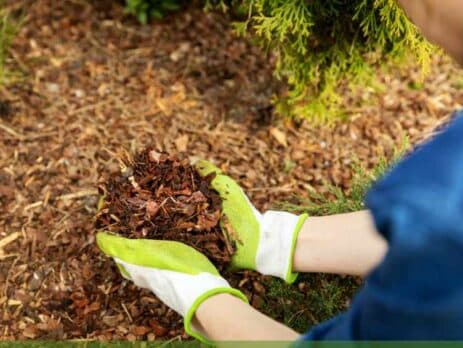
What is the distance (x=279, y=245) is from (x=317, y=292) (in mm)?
247

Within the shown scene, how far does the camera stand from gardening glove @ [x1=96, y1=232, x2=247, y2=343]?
173 centimetres

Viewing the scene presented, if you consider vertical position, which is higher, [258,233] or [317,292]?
[258,233]

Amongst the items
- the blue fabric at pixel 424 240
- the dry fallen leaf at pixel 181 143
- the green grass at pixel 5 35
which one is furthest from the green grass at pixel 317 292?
the green grass at pixel 5 35

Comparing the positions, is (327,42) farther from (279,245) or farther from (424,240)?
(424,240)

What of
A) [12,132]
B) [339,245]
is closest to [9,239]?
[12,132]

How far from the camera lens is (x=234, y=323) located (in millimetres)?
1629

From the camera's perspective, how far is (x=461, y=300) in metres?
1.04

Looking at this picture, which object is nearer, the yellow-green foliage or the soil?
the soil

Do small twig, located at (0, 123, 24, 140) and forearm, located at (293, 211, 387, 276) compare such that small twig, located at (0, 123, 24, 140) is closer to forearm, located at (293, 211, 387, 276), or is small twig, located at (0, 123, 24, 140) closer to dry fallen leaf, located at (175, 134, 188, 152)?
Answer: dry fallen leaf, located at (175, 134, 188, 152)

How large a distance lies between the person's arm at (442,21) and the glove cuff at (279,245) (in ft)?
2.28

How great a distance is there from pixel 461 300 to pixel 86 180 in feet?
5.36

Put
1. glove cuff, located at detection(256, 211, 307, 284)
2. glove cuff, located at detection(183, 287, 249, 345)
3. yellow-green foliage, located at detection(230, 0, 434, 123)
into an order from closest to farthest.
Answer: glove cuff, located at detection(183, 287, 249, 345) < glove cuff, located at detection(256, 211, 307, 284) < yellow-green foliage, located at detection(230, 0, 434, 123)

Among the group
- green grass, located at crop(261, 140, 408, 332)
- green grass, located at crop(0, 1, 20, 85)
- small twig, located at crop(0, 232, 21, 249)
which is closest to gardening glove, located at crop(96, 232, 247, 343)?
green grass, located at crop(261, 140, 408, 332)

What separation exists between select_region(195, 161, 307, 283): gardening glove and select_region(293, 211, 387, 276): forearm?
0.03 meters
